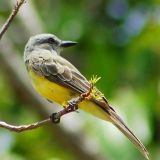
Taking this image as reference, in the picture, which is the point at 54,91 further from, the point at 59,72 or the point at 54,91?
the point at 59,72

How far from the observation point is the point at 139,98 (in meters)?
6.52

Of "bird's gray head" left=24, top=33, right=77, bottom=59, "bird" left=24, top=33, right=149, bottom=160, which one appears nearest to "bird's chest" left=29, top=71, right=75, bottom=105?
"bird" left=24, top=33, right=149, bottom=160

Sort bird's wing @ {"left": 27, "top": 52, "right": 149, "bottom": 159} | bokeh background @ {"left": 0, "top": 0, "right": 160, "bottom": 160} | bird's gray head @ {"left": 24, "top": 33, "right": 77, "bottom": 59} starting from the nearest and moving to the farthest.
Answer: bird's wing @ {"left": 27, "top": 52, "right": 149, "bottom": 159}, bird's gray head @ {"left": 24, "top": 33, "right": 77, "bottom": 59}, bokeh background @ {"left": 0, "top": 0, "right": 160, "bottom": 160}

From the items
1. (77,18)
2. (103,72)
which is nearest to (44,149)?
(103,72)

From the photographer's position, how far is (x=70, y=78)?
4535mm

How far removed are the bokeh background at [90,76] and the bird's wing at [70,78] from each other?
3.93 ft

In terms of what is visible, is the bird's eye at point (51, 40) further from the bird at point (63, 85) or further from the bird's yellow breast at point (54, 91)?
the bird's yellow breast at point (54, 91)

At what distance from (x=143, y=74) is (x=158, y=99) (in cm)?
50

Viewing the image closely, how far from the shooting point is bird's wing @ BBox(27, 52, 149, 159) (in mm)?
4402

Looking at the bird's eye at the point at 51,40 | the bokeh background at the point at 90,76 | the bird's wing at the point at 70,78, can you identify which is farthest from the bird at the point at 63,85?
the bokeh background at the point at 90,76

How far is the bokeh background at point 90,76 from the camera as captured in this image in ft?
21.0

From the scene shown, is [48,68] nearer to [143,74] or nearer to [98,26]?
[143,74]

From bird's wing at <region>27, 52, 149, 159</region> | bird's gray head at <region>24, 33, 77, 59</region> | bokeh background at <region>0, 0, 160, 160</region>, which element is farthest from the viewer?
bokeh background at <region>0, 0, 160, 160</region>

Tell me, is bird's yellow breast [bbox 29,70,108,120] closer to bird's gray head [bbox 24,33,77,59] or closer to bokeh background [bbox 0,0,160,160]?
bird's gray head [bbox 24,33,77,59]
